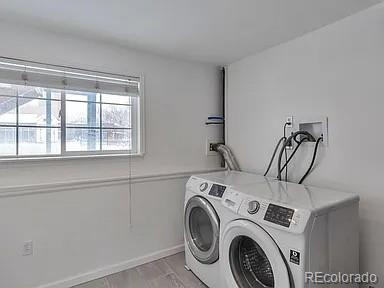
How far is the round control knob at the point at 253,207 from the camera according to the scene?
56.4 inches

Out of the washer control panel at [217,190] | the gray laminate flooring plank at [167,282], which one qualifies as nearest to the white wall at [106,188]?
the gray laminate flooring plank at [167,282]

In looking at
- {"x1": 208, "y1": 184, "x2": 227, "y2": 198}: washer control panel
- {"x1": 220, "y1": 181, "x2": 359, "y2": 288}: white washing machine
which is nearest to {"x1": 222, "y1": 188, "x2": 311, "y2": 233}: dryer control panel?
{"x1": 220, "y1": 181, "x2": 359, "y2": 288}: white washing machine

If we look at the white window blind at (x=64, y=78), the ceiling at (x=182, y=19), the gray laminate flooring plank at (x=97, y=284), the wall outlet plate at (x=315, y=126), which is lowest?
the gray laminate flooring plank at (x=97, y=284)

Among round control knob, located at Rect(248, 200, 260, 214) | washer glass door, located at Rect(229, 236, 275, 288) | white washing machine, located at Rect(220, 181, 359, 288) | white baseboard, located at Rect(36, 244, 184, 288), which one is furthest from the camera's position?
white baseboard, located at Rect(36, 244, 184, 288)

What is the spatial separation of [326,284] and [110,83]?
222 cm

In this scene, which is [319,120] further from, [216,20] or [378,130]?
[216,20]

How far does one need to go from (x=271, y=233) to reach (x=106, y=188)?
1.53 meters

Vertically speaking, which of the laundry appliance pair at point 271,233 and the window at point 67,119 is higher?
the window at point 67,119

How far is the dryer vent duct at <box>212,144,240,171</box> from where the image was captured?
8.96ft

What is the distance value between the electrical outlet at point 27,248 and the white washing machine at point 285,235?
1.51m

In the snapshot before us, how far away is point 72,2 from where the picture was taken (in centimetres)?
156

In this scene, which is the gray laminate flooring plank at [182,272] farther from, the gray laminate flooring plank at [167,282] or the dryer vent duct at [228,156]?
the dryer vent duct at [228,156]

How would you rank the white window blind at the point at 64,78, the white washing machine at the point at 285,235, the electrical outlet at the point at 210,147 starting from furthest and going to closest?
the electrical outlet at the point at 210,147 < the white window blind at the point at 64,78 < the white washing machine at the point at 285,235

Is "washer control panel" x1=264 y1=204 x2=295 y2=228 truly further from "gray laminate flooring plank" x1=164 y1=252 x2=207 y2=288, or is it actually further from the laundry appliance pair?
"gray laminate flooring plank" x1=164 y1=252 x2=207 y2=288
